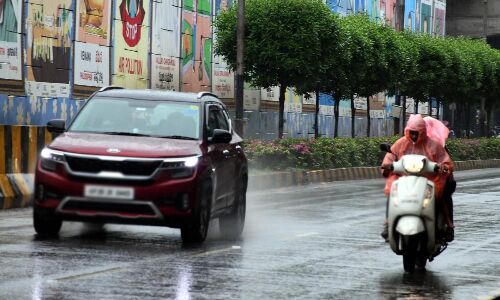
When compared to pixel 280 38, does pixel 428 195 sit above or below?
below

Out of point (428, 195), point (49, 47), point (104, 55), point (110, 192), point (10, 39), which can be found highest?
point (10, 39)

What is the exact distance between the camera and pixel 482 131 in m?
65.6

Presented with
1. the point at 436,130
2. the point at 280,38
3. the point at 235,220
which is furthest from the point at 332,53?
the point at 436,130

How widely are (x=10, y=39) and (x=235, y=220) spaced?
16.5 metres

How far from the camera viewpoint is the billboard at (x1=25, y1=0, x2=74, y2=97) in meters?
31.9

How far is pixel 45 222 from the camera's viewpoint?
13.7 m

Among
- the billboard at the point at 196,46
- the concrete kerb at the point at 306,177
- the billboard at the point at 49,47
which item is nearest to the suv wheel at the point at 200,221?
the concrete kerb at the point at 306,177

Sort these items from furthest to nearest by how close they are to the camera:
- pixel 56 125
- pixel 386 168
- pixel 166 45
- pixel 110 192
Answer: pixel 166 45 < pixel 56 125 < pixel 110 192 < pixel 386 168

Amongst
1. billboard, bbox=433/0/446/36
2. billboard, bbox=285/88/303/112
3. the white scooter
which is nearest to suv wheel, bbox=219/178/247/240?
the white scooter

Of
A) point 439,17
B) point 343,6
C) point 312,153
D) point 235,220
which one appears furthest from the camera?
point 439,17

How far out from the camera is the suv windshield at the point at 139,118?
14141 millimetres

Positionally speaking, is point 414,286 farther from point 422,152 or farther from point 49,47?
point 49,47

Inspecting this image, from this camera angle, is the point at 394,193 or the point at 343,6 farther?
the point at 343,6

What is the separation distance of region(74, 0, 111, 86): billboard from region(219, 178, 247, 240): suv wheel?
19663 millimetres
